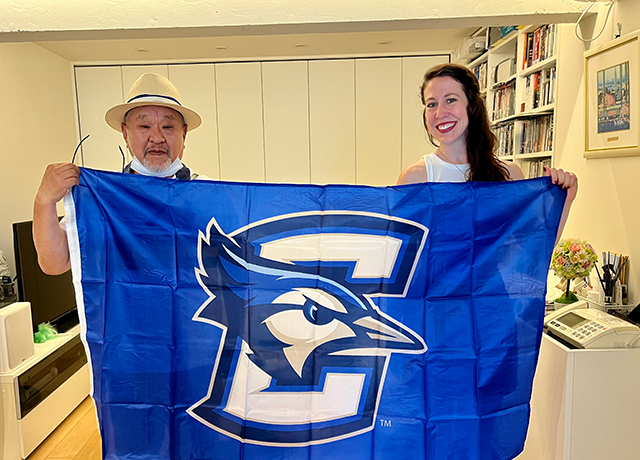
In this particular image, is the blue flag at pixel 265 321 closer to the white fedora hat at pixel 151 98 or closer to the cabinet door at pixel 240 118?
the white fedora hat at pixel 151 98

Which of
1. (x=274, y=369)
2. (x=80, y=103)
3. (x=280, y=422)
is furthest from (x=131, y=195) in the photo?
(x=80, y=103)

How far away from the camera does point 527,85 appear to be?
3.28 m

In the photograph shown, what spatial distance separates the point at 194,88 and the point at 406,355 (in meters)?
4.32

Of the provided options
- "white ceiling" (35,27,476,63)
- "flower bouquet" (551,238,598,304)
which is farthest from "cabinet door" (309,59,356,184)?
"flower bouquet" (551,238,598,304)

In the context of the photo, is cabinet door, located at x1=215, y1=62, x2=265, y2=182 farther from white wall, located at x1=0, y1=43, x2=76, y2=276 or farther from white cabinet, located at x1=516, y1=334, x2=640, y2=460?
white cabinet, located at x1=516, y1=334, x2=640, y2=460

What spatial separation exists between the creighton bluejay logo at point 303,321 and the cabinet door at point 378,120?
3750 mm

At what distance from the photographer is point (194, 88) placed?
507 cm

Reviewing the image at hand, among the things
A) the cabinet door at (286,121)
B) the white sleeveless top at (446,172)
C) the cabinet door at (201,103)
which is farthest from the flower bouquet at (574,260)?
→ the cabinet door at (201,103)

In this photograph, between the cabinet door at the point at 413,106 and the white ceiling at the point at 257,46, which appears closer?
the white ceiling at the point at 257,46

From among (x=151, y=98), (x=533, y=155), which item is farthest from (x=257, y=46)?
(x=151, y=98)

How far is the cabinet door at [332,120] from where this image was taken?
199 inches

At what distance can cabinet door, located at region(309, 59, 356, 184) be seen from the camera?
5.05 meters

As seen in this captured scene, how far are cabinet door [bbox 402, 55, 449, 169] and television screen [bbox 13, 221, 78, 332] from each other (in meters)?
3.39

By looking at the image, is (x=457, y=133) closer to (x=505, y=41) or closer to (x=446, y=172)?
(x=446, y=172)
